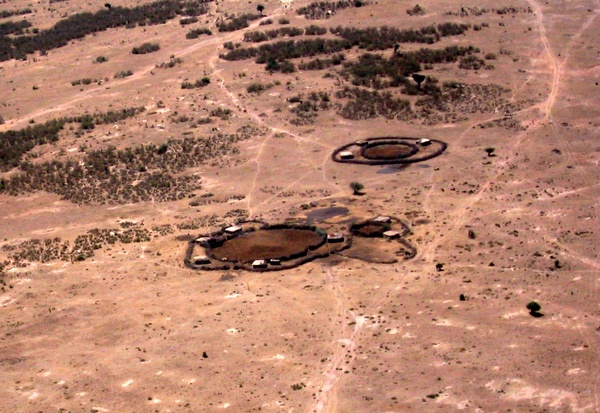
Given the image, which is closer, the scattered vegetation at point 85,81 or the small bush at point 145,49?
the scattered vegetation at point 85,81

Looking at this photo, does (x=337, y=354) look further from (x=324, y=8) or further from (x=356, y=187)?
(x=324, y=8)

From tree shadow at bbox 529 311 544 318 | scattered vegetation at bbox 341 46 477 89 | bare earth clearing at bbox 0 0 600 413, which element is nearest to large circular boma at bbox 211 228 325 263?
bare earth clearing at bbox 0 0 600 413

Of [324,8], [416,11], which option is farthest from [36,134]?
[416,11]

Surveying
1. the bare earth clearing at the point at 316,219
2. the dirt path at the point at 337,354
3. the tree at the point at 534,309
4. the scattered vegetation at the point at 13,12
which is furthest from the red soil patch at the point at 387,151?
the scattered vegetation at the point at 13,12

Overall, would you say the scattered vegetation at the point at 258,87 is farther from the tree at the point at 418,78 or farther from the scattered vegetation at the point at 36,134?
the tree at the point at 418,78

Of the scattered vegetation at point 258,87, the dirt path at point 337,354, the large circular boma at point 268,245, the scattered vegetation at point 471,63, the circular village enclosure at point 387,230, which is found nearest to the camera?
the dirt path at point 337,354

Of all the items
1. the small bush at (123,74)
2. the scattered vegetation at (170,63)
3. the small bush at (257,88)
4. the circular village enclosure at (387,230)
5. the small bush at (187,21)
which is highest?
the small bush at (187,21)
